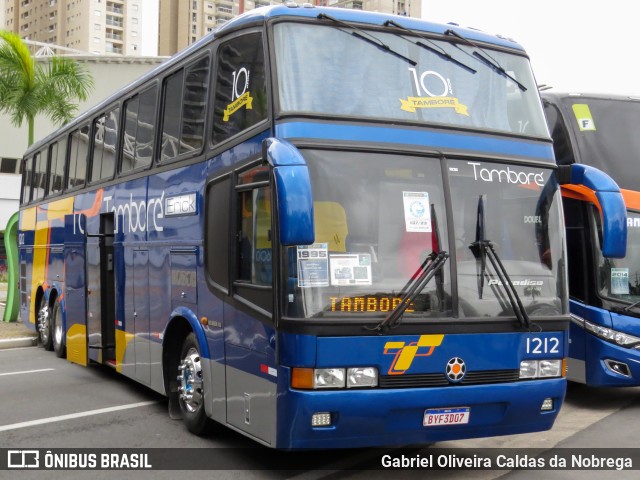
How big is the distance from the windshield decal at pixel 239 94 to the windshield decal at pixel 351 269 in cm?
154

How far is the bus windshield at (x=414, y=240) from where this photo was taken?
607 centimetres

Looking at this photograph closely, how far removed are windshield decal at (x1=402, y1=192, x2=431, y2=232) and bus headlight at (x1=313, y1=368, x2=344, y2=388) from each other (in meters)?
1.14

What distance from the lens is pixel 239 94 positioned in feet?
23.4

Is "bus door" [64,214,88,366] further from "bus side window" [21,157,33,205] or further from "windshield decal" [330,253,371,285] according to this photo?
"windshield decal" [330,253,371,285]

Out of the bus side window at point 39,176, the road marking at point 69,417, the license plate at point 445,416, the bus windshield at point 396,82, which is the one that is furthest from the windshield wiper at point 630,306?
the bus side window at point 39,176

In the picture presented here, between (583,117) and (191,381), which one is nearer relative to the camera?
(191,381)

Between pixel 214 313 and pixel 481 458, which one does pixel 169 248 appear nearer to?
pixel 214 313

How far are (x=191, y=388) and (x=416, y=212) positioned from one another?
2987mm

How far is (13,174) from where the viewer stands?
153 feet

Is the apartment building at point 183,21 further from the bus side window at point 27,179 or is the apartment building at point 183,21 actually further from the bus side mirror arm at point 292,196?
the bus side mirror arm at point 292,196

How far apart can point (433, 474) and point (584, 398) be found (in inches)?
183

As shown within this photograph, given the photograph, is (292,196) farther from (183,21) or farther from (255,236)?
(183,21)

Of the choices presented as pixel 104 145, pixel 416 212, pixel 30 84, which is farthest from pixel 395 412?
pixel 30 84

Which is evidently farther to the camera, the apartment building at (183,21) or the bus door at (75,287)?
the apartment building at (183,21)
